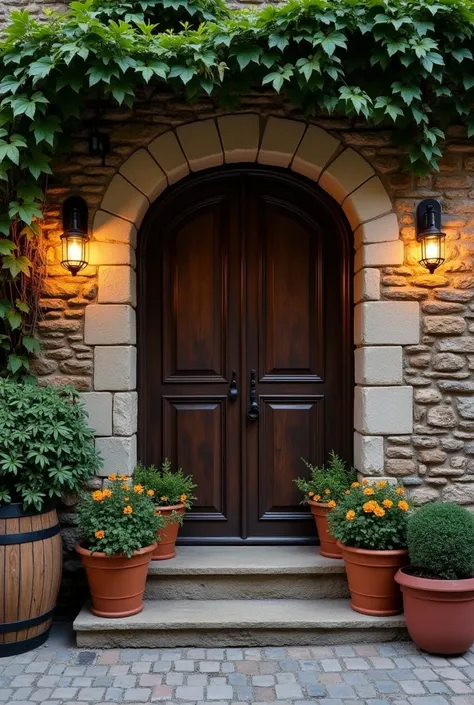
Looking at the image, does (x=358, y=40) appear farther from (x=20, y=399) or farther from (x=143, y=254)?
(x=20, y=399)

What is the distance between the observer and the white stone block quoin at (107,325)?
12.3 ft

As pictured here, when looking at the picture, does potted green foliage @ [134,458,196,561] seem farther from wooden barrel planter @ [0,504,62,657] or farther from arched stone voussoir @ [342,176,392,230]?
arched stone voussoir @ [342,176,392,230]

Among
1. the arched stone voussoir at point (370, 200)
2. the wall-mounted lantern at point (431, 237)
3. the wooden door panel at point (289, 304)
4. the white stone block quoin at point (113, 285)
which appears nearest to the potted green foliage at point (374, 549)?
the wooden door panel at point (289, 304)

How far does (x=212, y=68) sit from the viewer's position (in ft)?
11.4

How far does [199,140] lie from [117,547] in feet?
8.23

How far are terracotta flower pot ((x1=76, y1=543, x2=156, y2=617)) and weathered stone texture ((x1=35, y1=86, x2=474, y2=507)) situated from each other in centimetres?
66

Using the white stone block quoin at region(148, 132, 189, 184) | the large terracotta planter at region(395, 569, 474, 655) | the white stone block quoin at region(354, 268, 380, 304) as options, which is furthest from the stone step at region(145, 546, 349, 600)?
the white stone block quoin at region(148, 132, 189, 184)

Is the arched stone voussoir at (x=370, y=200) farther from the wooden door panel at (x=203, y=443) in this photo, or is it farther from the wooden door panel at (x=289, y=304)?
the wooden door panel at (x=203, y=443)

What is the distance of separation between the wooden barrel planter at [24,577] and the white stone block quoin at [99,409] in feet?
2.15

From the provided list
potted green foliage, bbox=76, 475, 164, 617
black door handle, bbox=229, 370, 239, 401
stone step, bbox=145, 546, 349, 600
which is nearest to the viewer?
potted green foliage, bbox=76, 475, 164, 617

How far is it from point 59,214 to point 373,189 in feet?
6.56

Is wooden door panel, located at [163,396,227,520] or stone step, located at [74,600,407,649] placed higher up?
wooden door panel, located at [163,396,227,520]

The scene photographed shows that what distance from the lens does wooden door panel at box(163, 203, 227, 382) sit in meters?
4.12

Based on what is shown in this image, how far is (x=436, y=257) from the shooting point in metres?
3.65
